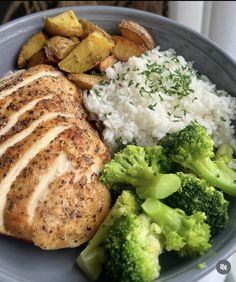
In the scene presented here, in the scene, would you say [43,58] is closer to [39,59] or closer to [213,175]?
[39,59]

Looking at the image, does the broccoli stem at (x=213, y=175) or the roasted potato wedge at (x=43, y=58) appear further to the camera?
the roasted potato wedge at (x=43, y=58)

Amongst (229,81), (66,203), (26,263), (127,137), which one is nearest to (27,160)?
(66,203)

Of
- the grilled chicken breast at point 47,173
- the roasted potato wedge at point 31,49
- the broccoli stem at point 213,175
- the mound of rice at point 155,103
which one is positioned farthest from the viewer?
the roasted potato wedge at point 31,49

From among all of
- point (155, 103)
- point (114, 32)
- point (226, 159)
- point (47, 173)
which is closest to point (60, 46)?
point (114, 32)

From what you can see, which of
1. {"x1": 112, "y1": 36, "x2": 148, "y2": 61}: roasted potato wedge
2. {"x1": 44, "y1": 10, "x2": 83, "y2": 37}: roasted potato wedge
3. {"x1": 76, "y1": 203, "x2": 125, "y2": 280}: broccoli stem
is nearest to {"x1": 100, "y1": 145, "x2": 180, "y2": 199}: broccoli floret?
{"x1": 76, "y1": 203, "x2": 125, "y2": 280}: broccoli stem

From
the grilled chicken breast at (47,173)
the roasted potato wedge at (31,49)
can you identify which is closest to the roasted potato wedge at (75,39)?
the roasted potato wedge at (31,49)

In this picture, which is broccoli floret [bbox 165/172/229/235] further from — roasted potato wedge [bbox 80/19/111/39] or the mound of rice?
roasted potato wedge [bbox 80/19/111/39]
